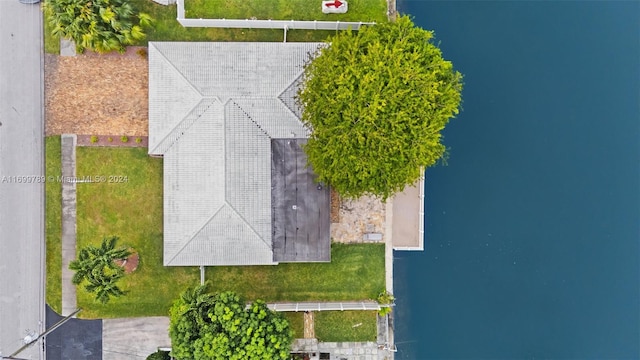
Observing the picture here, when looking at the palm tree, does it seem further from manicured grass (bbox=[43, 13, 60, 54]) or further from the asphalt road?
manicured grass (bbox=[43, 13, 60, 54])

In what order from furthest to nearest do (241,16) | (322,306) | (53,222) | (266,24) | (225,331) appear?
(53,222) → (241,16) → (322,306) → (266,24) → (225,331)

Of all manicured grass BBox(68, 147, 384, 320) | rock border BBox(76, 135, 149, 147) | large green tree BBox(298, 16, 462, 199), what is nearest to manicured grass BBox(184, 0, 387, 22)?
large green tree BBox(298, 16, 462, 199)

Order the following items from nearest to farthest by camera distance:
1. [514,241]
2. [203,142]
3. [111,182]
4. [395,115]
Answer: [395,115], [203,142], [111,182], [514,241]

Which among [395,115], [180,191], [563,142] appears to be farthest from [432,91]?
[180,191]

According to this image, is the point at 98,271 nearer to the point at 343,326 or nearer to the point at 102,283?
the point at 102,283

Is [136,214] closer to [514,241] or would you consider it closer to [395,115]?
[395,115]

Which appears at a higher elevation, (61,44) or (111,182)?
(61,44)

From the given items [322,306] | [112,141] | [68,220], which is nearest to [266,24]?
[112,141]
